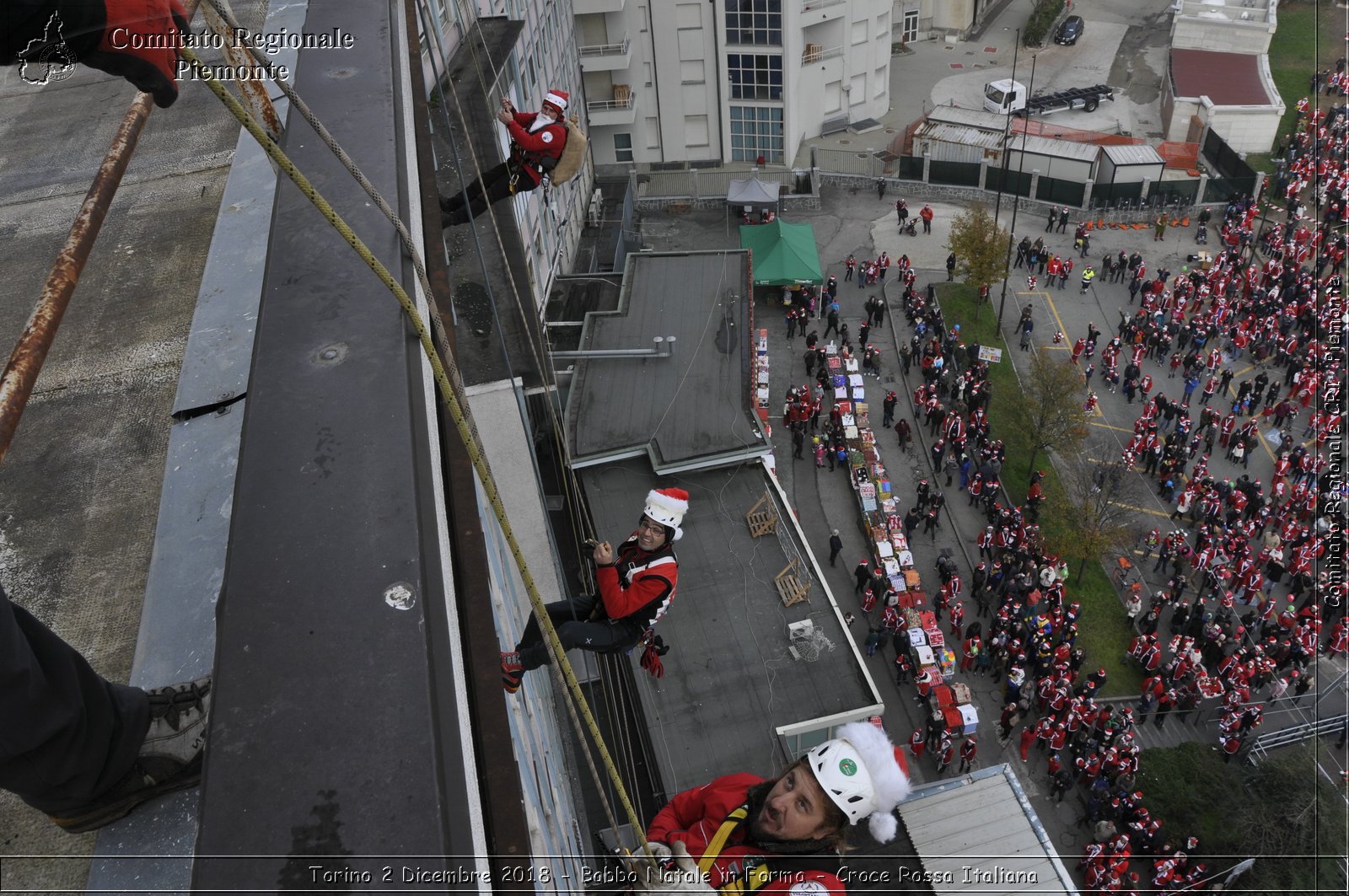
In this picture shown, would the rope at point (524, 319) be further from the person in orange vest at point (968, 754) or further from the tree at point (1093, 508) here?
the tree at point (1093, 508)

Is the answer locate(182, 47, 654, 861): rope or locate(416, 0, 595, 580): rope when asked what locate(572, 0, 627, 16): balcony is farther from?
A: locate(182, 47, 654, 861): rope

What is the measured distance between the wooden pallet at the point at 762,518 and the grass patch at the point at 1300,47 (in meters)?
40.8

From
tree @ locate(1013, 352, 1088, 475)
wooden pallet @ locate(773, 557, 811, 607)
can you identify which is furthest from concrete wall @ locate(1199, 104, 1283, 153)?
wooden pallet @ locate(773, 557, 811, 607)

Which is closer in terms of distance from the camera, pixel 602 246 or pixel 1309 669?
pixel 1309 669

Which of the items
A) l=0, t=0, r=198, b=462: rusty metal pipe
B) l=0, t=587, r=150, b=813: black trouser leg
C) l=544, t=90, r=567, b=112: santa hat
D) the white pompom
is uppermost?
l=0, t=0, r=198, b=462: rusty metal pipe

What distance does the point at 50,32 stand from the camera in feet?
12.2

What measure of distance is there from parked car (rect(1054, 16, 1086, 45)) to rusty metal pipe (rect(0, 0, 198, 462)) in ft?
199

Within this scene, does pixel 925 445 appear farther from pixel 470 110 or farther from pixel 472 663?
pixel 472 663

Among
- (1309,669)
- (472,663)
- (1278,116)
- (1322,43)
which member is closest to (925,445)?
(1309,669)

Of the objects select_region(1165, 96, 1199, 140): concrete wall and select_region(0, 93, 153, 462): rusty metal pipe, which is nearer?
select_region(0, 93, 153, 462): rusty metal pipe

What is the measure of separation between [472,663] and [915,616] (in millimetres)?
17727

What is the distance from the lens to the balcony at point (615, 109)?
4134cm

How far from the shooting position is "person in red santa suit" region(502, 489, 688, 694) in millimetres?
7477

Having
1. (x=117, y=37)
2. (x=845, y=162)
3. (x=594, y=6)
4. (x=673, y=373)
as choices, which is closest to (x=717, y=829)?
(x=117, y=37)
